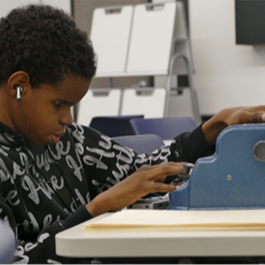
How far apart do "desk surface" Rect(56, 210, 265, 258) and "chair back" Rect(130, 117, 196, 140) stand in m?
2.09

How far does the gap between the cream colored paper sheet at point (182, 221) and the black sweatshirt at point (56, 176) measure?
0.55ft

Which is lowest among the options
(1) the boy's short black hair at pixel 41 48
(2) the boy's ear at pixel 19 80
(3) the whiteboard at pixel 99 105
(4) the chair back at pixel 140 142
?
(3) the whiteboard at pixel 99 105

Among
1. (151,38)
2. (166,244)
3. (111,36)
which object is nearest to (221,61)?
(151,38)

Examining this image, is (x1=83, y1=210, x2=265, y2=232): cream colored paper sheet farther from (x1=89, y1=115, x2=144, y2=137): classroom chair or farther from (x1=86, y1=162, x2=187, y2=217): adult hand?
(x1=89, y1=115, x2=144, y2=137): classroom chair

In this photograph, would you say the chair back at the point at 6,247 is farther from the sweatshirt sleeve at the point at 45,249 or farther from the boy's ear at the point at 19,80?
the boy's ear at the point at 19,80

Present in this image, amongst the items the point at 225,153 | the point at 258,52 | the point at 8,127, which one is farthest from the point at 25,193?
the point at 258,52

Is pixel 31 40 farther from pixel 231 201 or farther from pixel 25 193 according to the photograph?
pixel 231 201

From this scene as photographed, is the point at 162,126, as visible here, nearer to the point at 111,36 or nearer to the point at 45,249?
the point at 45,249

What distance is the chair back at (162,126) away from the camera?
2820 mm

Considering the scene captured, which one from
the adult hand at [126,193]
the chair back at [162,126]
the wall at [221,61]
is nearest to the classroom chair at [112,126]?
the chair back at [162,126]

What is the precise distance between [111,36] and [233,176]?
5.14 m

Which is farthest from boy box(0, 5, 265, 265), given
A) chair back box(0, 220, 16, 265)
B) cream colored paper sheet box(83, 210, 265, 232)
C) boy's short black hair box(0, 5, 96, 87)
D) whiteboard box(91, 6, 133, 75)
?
whiteboard box(91, 6, 133, 75)

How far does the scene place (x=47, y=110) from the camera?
3.61 feet

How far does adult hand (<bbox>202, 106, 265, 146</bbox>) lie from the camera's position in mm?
1146
